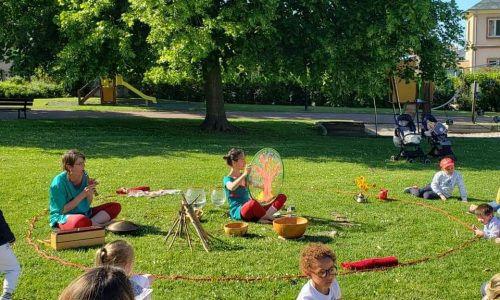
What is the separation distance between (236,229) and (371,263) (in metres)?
2.15

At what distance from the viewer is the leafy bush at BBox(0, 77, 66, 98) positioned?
45.2m

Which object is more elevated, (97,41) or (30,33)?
(30,33)

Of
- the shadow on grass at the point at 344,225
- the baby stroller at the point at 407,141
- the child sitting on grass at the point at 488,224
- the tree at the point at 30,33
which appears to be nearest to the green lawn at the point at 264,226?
the shadow on grass at the point at 344,225

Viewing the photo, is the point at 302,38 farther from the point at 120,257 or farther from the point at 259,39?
the point at 120,257

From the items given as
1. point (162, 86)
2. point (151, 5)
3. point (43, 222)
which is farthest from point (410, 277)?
point (162, 86)

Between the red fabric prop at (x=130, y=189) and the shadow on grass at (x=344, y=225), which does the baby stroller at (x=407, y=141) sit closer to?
the shadow on grass at (x=344, y=225)

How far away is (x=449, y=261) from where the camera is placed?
24.9 ft

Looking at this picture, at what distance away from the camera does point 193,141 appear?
70.9ft

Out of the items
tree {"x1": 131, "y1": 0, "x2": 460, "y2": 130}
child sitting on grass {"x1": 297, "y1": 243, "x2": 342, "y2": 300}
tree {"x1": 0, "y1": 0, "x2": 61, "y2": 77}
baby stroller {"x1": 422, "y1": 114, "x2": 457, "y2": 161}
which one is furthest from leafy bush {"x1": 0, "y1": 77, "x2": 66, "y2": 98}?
child sitting on grass {"x1": 297, "y1": 243, "x2": 342, "y2": 300}

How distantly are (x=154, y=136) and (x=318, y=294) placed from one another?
1831 centimetres

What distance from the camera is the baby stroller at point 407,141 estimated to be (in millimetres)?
17533

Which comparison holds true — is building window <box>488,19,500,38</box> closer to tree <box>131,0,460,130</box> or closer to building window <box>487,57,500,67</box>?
building window <box>487,57,500,67</box>

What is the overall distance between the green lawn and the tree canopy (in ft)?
8.89

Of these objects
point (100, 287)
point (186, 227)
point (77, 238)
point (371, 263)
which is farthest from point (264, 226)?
point (100, 287)
